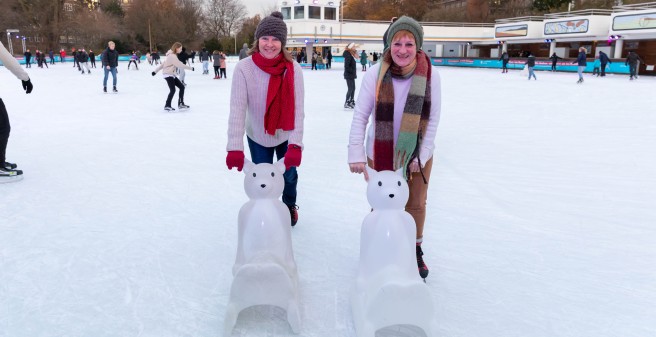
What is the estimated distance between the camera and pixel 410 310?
171cm

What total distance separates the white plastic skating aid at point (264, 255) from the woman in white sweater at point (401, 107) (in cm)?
44

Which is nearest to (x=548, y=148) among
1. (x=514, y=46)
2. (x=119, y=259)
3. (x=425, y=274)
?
(x=425, y=274)

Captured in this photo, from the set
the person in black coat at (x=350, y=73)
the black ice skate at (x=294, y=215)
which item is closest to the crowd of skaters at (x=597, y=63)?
the person in black coat at (x=350, y=73)

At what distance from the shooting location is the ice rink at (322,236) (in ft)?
6.69

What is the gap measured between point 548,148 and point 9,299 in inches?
216

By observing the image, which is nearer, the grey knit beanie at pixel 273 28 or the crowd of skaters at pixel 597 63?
the grey knit beanie at pixel 273 28

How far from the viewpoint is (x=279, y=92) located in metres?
2.38

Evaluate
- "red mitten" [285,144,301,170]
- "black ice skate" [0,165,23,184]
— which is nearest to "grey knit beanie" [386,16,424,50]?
"red mitten" [285,144,301,170]

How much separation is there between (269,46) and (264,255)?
1.08 m

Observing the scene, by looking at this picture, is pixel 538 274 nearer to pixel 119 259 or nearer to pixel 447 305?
pixel 447 305

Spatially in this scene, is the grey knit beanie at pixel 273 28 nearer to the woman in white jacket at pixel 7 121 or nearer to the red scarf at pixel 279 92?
the red scarf at pixel 279 92

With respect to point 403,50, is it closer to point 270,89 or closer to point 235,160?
point 270,89

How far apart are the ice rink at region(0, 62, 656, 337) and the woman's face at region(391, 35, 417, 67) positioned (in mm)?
1139

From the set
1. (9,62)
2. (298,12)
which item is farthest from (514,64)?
(9,62)
